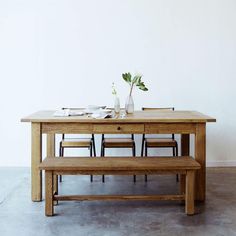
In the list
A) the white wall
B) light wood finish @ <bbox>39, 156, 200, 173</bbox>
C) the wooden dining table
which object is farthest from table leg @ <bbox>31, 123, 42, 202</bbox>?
the white wall

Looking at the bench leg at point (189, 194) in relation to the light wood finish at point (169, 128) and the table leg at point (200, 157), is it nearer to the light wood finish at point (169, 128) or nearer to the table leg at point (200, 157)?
the table leg at point (200, 157)

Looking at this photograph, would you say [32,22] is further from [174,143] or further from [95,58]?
[174,143]

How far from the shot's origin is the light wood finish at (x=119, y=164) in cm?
314

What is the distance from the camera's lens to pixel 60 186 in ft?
13.6

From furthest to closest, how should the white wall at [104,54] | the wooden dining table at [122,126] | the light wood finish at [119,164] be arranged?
the white wall at [104,54] < the wooden dining table at [122,126] < the light wood finish at [119,164]

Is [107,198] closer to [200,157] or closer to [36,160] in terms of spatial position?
[36,160]

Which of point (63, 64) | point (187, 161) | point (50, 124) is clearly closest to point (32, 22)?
point (63, 64)

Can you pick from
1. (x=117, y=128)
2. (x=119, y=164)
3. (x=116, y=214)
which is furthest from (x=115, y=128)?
(x=116, y=214)

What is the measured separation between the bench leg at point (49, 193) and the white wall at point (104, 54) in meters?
1.94

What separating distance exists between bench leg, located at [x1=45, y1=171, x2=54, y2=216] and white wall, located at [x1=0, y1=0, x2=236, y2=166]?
1944 millimetres

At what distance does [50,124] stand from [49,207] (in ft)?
2.52

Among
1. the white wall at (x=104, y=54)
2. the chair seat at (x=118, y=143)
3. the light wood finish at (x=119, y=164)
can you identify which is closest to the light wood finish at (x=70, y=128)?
the light wood finish at (x=119, y=164)

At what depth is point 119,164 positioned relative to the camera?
3221mm

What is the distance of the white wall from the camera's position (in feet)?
16.2
